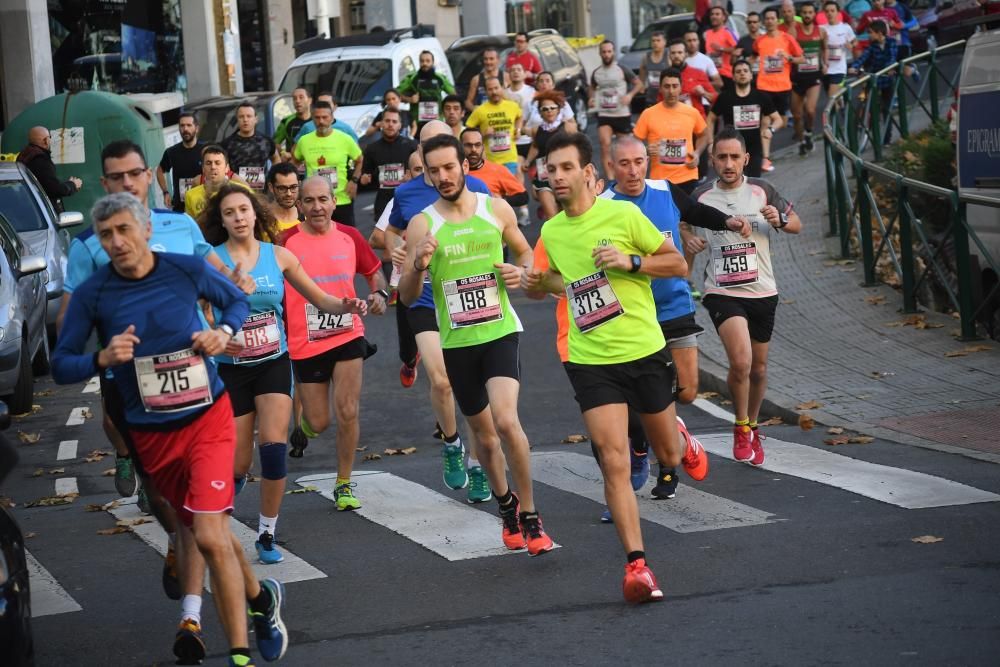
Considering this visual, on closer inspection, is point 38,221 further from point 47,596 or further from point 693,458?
point 693,458

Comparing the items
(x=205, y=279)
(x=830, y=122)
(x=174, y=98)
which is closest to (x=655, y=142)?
(x=830, y=122)

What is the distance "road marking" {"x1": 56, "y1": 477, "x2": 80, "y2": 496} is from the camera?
1098cm

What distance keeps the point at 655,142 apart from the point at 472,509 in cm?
752

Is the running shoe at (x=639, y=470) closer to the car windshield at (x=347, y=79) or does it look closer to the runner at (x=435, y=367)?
the runner at (x=435, y=367)

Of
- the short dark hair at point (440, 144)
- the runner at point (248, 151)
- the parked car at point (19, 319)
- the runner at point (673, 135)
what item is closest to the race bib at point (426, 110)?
the runner at point (248, 151)

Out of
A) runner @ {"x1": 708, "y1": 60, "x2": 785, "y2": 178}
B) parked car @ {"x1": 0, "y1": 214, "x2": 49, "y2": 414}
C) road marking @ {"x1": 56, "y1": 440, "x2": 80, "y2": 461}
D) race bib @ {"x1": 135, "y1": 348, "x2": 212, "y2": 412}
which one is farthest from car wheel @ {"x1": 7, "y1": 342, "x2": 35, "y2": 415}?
runner @ {"x1": 708, "y1": 60, "x2": 785, "y2": 178}

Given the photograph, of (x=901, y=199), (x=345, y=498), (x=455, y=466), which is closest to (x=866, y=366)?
(x=901, y=199)

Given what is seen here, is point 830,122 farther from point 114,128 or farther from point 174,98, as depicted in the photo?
point 174,98

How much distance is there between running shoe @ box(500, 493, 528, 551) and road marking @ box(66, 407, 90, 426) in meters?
5.97

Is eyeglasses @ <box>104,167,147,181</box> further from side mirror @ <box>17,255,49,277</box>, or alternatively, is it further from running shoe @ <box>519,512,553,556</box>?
side mirror @ <box>17,255,49,277</box>

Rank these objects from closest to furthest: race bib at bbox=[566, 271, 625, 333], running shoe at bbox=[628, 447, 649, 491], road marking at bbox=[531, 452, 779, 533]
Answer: race bib at bbox=[566, 271, 625, 333]
road marking at bbox=[531, 452, 779, 533]
running shoe at bbox=[628, 447, 649, 491]

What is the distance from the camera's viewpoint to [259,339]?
8344 millimetres

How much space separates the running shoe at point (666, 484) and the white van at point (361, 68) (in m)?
16.9

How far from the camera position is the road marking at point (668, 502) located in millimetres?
8648
